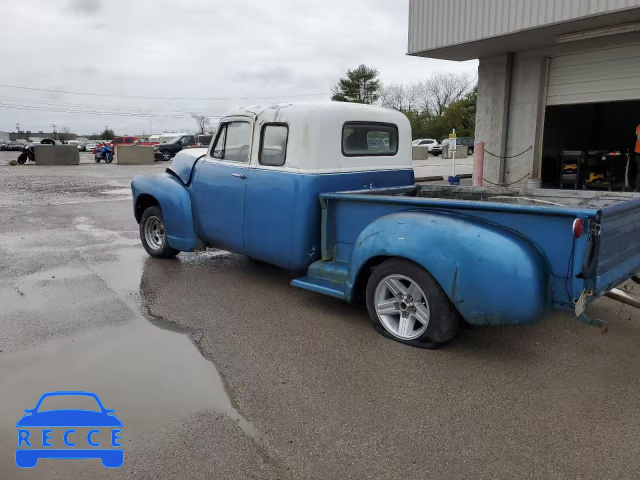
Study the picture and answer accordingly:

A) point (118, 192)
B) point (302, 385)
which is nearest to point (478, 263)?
point (302, 385)

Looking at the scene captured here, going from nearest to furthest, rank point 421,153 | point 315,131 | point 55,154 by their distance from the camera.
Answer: point 315,131 < point 55,154 < point 421,153

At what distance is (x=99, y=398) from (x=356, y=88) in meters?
62.2

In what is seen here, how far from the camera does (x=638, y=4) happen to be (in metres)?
8.33

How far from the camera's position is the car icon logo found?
275cm

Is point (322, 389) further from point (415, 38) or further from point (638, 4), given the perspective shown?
point (415, 38)

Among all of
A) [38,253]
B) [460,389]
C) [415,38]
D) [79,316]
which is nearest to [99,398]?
[79,316]

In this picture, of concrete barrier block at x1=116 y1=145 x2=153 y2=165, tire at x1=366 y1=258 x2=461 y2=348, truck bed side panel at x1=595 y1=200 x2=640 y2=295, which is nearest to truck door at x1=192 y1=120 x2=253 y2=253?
tire at x1=366 y1=258 x2=461 y2=348

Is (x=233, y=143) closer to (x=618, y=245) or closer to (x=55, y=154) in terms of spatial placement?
(x=618, y=245)

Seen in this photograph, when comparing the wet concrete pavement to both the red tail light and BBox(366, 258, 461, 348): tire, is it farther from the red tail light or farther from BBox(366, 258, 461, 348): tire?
the red tail light

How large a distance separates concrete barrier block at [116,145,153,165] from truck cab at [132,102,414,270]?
26401 mm

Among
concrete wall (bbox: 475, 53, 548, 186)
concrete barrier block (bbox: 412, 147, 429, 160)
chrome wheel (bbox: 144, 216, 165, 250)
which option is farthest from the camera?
concrete barrier block (bbox: 412, 147, 429, 160)

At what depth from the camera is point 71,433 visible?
296cm

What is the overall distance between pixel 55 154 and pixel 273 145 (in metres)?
28.1

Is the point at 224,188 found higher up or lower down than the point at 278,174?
lower down
